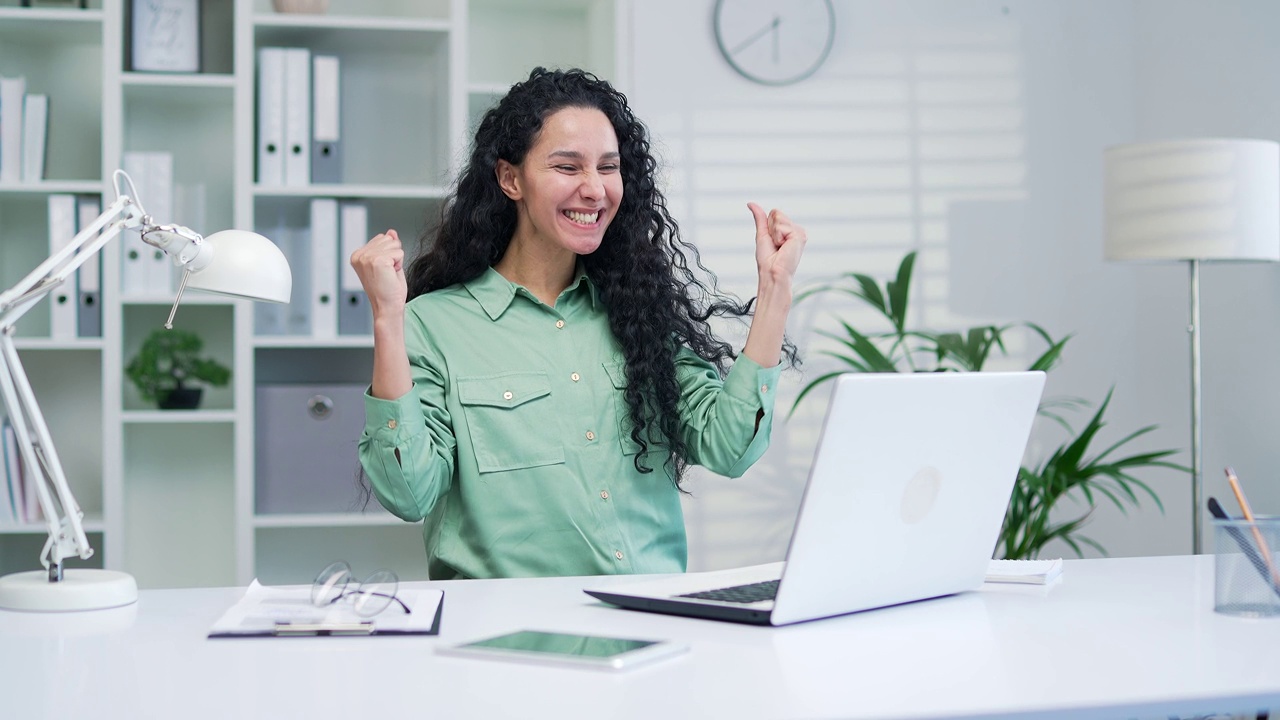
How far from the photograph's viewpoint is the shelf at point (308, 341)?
2.83m

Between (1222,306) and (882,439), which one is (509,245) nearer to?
(882,439)

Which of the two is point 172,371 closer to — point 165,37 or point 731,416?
point 165,37

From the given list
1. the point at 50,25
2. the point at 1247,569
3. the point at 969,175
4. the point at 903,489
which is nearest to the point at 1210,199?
the point at 969,175

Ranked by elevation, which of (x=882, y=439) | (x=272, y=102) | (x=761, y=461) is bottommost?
(x=761, y=461)

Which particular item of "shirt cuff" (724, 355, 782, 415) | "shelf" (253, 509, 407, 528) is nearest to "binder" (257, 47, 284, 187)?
"shelf" (253, 509, 407, 528)

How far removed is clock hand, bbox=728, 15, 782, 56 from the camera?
130 inches

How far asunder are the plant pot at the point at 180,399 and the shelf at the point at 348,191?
1.64 ft

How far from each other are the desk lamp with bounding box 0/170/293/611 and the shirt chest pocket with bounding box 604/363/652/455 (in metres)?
0.65

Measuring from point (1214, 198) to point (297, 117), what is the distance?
2.08m

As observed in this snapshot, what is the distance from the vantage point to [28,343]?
276 cm

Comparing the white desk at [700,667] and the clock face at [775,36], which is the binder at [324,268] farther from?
Answer: the white desk at [700,667]

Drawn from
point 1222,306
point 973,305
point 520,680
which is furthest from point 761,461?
point 520,680

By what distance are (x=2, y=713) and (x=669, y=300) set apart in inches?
50.5

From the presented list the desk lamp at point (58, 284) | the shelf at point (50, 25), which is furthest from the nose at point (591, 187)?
the shelf at point (50, 25)
